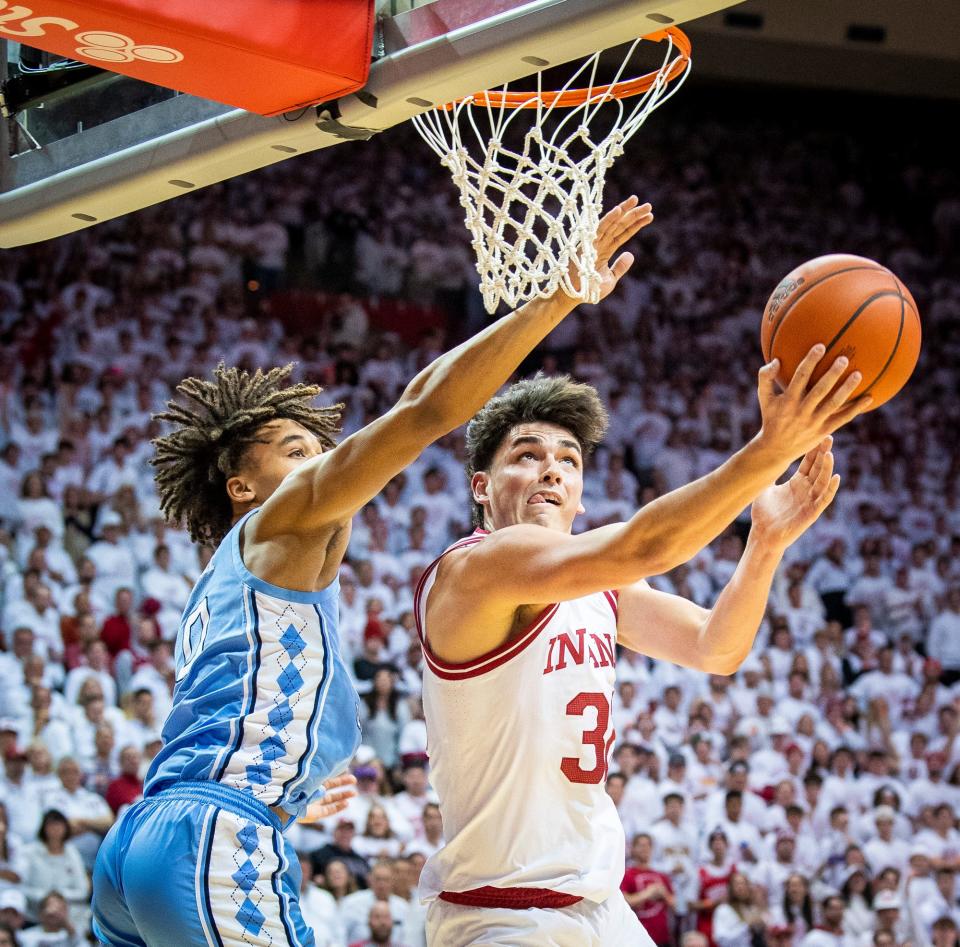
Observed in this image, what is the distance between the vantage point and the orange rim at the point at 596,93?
388 cm

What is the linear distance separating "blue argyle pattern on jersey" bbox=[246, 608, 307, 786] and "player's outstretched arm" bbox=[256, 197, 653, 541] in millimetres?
266

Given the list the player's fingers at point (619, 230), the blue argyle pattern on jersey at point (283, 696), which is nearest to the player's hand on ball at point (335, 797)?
the blue argyle pattern on jersey at point (283, 696)

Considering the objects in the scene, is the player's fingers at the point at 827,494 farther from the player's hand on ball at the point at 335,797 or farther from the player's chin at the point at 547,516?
the player's hand on ball at the point at 335,797

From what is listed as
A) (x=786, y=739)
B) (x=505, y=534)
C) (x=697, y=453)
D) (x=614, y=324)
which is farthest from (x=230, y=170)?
(x=614, y=324)

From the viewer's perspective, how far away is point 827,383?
245 cm

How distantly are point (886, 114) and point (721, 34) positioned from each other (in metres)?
2.63

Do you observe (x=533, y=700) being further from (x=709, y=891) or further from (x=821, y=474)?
(x=709, y=891)

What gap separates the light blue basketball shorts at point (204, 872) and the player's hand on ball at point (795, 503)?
1.29 metres

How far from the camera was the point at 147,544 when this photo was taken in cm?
913

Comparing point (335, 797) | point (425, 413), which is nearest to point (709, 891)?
point (335, 797)

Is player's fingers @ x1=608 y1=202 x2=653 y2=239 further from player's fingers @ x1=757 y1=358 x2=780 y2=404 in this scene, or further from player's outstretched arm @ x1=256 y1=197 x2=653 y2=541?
player's fingers @ x1=757 y1=358 x2=780 y2=404

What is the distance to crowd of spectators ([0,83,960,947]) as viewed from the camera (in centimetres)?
795

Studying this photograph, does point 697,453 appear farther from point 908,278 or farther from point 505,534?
point 505,534

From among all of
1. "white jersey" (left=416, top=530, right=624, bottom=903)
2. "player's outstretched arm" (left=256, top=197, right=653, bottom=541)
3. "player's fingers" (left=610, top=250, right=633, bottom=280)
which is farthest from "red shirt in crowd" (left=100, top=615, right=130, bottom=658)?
"player's fingers" (left=610, top=250, right=633, bottom=280)
